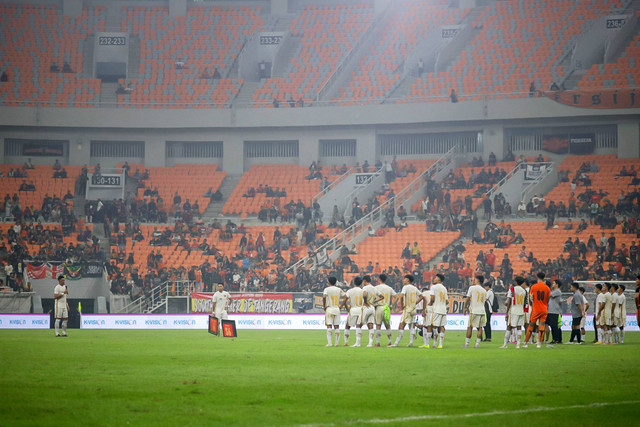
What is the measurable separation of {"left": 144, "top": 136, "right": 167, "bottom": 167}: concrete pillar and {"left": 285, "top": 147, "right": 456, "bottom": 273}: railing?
1665 cm

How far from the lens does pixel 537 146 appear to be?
57531 mm

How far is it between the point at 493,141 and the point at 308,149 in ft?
41.4

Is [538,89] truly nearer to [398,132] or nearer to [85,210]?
[398,132]

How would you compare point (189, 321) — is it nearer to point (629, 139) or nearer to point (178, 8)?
point (629, 139)

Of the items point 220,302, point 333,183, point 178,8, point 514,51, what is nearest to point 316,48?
point 178,8

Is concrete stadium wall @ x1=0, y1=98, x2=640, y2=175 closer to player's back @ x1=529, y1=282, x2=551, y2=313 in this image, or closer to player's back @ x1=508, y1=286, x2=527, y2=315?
player's back @ x1=508, y1=286, x2=527, y2=315

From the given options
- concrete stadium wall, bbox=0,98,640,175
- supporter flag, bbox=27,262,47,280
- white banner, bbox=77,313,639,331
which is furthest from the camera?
concrete stadium wall, bbox=0,98,640,175

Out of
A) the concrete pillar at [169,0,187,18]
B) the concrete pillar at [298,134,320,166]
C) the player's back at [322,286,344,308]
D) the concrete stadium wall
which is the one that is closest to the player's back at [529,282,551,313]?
the player's back at [322,286,344,308]

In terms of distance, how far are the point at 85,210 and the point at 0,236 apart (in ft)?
18.6

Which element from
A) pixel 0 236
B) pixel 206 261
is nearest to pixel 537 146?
pixel 206 261

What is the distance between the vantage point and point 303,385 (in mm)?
15602

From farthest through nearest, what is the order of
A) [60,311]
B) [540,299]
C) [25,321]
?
[25,321] → [60,311] → [540,299]

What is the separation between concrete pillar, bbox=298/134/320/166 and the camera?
6188 centimetres

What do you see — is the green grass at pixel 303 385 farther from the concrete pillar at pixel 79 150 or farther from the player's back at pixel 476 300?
the concrete pillar at pixel 79 150
